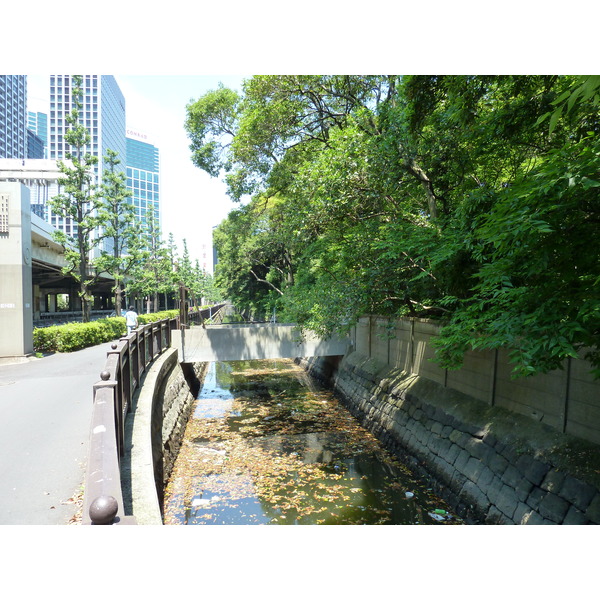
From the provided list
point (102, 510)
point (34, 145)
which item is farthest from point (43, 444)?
point (34, 145)

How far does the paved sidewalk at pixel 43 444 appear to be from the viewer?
383 cm

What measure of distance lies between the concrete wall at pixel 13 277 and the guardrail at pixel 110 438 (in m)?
7.06

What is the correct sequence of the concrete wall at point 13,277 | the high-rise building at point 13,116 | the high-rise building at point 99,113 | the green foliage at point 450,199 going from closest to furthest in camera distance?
the green foliage at point 450,199, the concrete wall at point 13,277, the high-rise building at point 99,113, the high-rise building at point 13,116

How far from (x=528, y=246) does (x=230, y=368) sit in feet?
60.6

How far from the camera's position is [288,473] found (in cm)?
779

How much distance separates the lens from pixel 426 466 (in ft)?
24.5

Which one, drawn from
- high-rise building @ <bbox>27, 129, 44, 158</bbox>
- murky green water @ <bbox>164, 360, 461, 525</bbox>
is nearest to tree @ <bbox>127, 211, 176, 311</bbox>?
murky green water @ <bbox>164, 360, 461, 525</bbox>

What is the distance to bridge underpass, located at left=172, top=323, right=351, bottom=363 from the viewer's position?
44.3ft

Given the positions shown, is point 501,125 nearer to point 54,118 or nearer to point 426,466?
point 426,466

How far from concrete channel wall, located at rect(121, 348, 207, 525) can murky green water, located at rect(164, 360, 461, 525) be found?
0.44 metres

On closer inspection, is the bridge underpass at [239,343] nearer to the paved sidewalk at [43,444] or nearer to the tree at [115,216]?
the paved sidewalk at [43,444]

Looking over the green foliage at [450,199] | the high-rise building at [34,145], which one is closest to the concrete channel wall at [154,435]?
the green foliage at [450,199]

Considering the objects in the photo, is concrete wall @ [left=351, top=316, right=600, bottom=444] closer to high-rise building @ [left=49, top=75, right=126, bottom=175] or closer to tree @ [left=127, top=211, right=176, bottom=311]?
high-rise building @ [left=49, top=75, right=126, bottom=175]

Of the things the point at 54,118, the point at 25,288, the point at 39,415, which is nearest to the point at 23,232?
the point at 25,288
